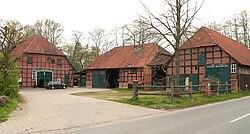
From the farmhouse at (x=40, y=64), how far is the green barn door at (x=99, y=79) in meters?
5.35

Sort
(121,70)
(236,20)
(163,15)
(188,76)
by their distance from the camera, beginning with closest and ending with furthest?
(163,15)
(188,76)
(121,70)
(236,20)

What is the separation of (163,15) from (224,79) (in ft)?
46.8

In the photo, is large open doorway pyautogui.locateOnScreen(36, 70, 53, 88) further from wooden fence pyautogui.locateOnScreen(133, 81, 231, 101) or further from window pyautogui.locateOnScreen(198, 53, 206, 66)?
wooden fence pyautogui.locateOnScreen(133, 81, 231, 101)

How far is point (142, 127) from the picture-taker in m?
9.73

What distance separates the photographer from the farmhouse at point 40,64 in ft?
143

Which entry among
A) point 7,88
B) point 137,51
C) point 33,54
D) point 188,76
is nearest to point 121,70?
point 137,51

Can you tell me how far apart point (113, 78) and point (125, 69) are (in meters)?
4.72

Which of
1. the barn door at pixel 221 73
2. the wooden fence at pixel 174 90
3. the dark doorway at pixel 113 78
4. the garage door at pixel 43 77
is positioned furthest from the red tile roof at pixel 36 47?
the barn door at pixel 221 73

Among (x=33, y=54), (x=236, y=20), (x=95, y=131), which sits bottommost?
(x=95, y=131)

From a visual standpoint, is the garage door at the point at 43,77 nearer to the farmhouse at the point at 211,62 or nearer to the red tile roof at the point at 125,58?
the red tile roof at the point at 125,58

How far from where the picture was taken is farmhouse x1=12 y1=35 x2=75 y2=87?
143 ft

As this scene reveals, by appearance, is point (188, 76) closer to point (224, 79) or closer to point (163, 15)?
point (224, 79)

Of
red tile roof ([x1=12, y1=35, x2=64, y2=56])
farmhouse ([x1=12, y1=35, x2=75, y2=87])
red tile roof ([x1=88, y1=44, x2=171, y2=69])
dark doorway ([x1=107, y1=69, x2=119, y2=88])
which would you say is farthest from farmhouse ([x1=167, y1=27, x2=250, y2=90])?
red tile roof ([x1=12, y1=35, x2=64, y2=56])

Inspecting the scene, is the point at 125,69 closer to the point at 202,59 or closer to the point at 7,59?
the point at 202,59
